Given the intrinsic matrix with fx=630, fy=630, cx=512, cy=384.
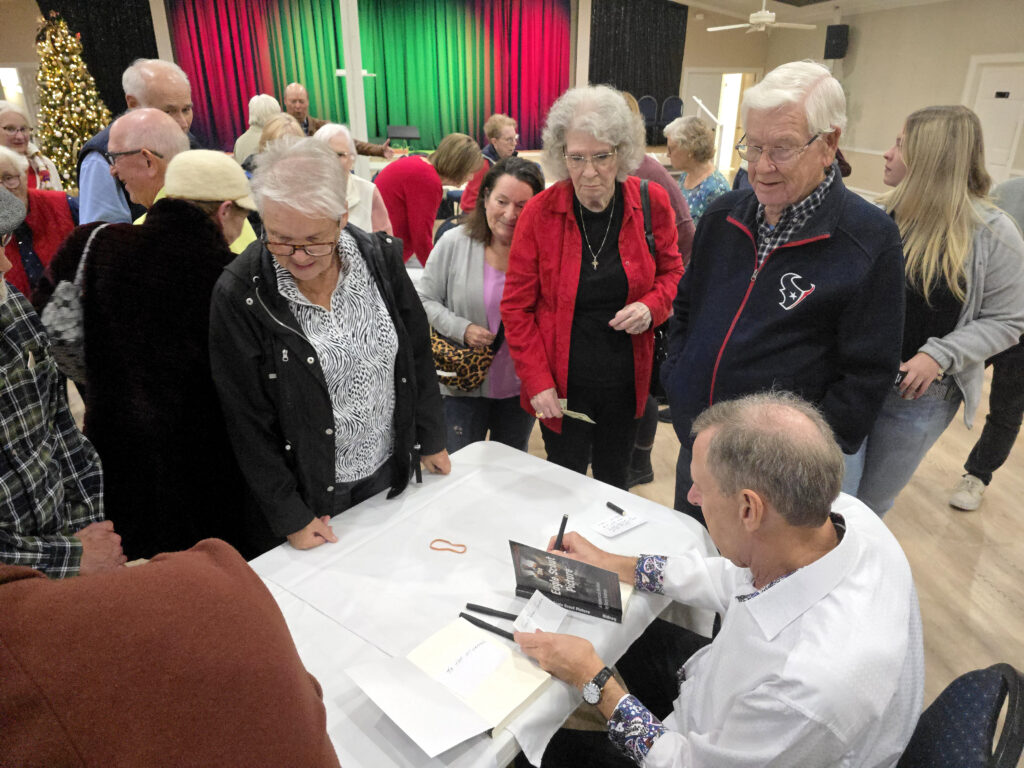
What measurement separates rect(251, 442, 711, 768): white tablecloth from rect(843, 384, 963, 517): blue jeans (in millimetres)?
889

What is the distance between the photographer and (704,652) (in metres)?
1.19

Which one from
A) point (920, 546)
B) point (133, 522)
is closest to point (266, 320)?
point (133, 522)


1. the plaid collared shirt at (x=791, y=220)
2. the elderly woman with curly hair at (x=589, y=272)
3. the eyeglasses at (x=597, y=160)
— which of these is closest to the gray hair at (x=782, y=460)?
the plaid collared shirt at (x=791, y=220)

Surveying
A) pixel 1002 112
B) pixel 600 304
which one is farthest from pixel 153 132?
pixel 1002 112

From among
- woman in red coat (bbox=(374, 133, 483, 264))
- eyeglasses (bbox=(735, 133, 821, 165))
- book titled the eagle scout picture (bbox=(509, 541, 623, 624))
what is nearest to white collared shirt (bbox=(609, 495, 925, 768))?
book titled the eagle scout picture (bbox=(509, 541, 623, 624))

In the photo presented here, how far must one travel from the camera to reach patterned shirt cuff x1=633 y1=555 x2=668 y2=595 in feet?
4.19

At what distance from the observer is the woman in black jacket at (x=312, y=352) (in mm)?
1338

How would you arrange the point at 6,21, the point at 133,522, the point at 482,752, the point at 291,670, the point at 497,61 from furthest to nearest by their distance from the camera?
the point at 497,61 < the point at 6,21 < the point at 133,522 < the point at 482,752 < the point at 291,670

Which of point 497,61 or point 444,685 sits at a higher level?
point 497,61

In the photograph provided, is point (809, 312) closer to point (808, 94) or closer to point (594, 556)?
point (808, 94)

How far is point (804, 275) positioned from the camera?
1449 mm

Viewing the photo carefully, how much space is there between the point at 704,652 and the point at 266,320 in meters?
1.10

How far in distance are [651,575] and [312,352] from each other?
859mm

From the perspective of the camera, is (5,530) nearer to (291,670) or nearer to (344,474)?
(344,474)
